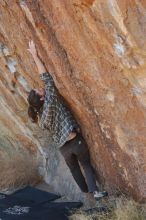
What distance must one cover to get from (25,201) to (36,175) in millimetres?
1584

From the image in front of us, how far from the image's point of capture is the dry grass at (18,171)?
710cm

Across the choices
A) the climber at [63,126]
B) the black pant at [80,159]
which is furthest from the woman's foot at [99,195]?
the black pant at [80,159]

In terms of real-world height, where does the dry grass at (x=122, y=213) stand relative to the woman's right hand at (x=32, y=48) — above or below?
below

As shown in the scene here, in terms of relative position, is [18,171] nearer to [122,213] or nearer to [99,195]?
[99,195]

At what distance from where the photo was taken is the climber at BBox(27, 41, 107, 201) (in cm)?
502

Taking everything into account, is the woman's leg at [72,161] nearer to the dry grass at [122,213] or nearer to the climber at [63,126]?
the climber at [63,126]

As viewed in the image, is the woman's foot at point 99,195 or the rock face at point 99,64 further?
the woman's foot at point 99,195

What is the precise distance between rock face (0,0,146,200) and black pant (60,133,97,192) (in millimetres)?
87

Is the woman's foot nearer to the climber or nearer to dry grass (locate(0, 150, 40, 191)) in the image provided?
the climber

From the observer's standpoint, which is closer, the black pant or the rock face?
the rock face

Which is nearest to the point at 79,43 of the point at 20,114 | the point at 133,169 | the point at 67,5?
the point at 67,5

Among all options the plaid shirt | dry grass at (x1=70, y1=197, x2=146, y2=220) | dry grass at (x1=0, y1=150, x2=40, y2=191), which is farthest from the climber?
dry grass at (x1=0, y1=150, x2=40, y2=191)

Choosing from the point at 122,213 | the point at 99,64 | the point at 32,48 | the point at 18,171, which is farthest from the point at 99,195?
the point at 18,171

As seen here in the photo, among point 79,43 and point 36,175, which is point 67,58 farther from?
point 36,175
